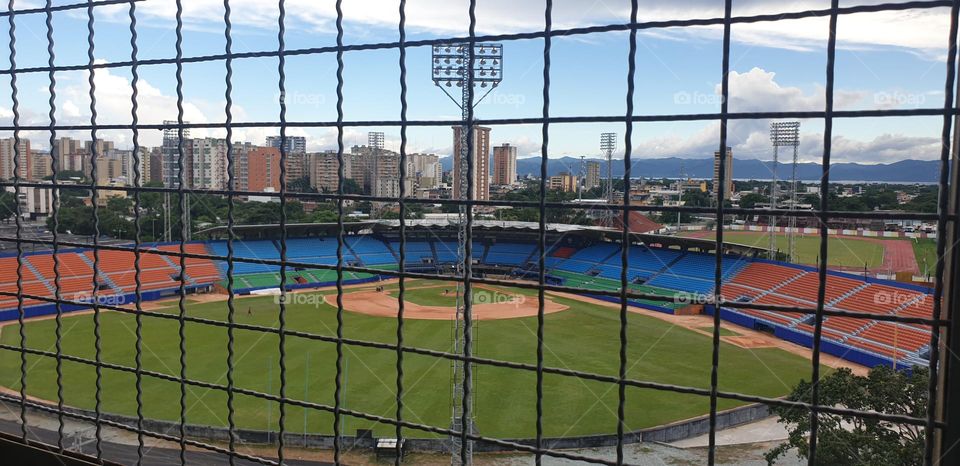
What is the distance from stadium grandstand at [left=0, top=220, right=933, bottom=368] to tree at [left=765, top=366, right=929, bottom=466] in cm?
496

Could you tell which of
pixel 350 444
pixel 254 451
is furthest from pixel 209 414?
pixel 350 444

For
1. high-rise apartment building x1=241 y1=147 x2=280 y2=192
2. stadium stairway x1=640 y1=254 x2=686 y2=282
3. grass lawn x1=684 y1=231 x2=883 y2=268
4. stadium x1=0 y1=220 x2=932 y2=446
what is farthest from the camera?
high-rise apartment building x1=241 y1=147 x2=280 y2=192

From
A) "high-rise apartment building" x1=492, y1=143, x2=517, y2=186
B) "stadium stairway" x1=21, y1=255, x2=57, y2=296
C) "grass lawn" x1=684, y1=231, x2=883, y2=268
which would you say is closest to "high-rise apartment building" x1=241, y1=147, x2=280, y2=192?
"stadium stairway" x1=21, y1=255, x2=57, y2=296

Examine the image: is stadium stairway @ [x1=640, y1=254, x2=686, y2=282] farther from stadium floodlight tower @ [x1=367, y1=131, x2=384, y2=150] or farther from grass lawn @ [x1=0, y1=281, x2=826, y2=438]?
stadium floodlight tower @ [x1=367, y1=131, x2=384, y2=150]

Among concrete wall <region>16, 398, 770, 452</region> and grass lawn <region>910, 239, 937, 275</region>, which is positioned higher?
grass lawn <region>910, 239, 937, 275</region>

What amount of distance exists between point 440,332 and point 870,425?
13951mm

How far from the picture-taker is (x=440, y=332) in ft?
67.2

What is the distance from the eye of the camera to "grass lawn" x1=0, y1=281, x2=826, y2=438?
41.2ft

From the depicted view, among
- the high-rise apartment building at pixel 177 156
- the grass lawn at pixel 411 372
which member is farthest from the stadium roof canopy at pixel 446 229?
the grass lawn at pixel 411 372

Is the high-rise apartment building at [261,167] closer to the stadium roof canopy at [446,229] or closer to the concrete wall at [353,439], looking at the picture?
the stadium roof canopy at [446,229]

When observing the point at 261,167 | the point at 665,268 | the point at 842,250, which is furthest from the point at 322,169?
the point at 842,250

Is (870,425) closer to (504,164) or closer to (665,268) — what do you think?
(665,268)

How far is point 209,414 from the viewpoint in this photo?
12500mm

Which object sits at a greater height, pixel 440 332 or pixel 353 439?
pixel 353 439
